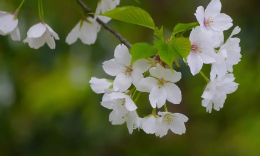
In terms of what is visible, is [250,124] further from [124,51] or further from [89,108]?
[124,51]

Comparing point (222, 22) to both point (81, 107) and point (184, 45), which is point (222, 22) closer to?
point (184, 45)

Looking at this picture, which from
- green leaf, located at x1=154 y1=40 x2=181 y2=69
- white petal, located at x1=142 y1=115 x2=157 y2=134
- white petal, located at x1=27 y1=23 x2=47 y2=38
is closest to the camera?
green leaf, located at x1=154 y1=40 x2=181 y2=69

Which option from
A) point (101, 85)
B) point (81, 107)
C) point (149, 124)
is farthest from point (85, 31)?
point (81, 107)

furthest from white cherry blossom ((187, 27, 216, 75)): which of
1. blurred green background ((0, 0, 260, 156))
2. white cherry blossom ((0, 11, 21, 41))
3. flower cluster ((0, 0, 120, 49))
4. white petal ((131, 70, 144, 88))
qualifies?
blurred green background ((0, 0, 260, 156))

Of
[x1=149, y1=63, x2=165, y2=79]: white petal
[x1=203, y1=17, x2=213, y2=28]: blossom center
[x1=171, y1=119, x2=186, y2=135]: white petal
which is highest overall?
[x1=203, y1=17, x2=213, y2=28]: blossom center

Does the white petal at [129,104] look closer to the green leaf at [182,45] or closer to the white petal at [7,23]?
the green leaf at [182,45]

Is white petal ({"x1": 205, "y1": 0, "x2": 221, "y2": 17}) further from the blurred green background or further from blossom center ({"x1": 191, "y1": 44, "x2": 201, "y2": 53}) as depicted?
the blurred green background
